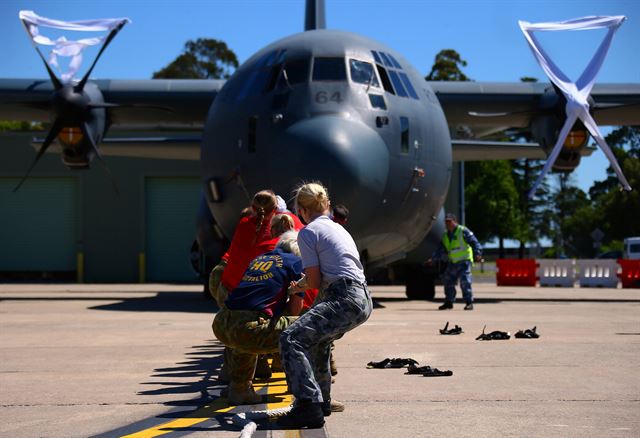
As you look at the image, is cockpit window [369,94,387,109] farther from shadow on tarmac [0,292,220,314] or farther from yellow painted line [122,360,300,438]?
yellow painted line [122,360,300,438]

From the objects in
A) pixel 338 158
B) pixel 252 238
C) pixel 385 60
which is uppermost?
pixel 385 60

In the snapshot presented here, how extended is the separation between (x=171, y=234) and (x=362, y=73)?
24.3 m

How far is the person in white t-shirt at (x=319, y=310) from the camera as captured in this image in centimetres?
562

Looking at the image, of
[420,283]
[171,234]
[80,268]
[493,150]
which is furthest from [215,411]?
[80,268]

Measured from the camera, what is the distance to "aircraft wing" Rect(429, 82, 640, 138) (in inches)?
760

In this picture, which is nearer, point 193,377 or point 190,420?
point 190,420

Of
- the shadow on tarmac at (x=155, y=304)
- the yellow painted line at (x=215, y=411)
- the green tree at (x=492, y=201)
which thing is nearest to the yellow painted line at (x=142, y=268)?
the shadow on tarmac at (x=155, y=304)

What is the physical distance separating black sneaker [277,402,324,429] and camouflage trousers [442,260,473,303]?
35.9 ft

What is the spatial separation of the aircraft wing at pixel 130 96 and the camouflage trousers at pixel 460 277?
6753 mm

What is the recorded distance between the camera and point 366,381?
24.7ft

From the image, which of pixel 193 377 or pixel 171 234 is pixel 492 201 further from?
pixel 193 377

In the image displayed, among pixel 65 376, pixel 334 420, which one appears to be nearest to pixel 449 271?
pixel 65 376

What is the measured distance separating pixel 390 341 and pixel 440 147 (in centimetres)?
482

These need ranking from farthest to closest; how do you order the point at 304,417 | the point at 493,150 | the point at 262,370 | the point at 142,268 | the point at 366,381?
the point at 142,268
the point at 493,150
the point at 262,370
the point at 366,381
the point at 304,417
